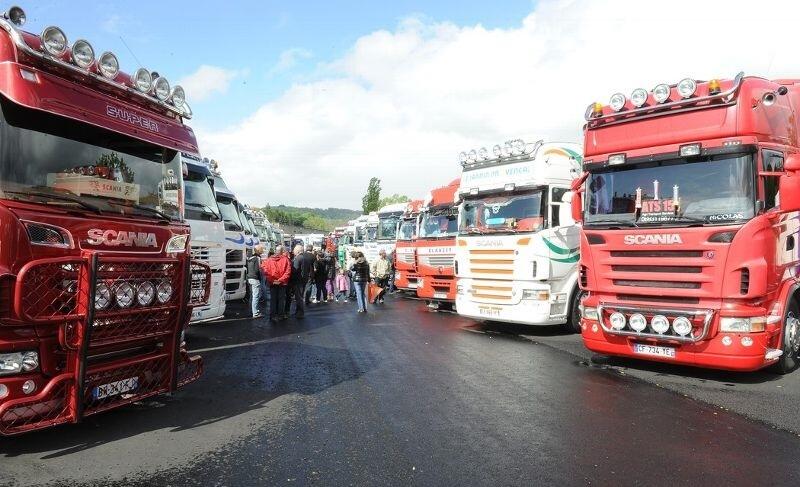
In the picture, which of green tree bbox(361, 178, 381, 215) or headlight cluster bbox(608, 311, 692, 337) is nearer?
headlight cluster bbox(608, 311, 692, 337)

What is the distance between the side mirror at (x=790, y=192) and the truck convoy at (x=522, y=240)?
3.73 m

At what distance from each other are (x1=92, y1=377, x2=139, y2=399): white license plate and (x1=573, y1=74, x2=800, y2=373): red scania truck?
5706 mm

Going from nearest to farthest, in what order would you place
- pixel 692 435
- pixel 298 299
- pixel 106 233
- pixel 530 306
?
pixel 106 233, pixel 692 435, pixel 530 306, pixel 298 299

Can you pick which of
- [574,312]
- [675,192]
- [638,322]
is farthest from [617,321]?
[574,312]

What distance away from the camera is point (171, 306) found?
5.07 meters

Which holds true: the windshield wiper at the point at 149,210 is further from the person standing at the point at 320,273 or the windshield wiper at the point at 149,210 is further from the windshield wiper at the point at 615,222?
the person standing at the point at 320,273

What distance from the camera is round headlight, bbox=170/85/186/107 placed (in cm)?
594

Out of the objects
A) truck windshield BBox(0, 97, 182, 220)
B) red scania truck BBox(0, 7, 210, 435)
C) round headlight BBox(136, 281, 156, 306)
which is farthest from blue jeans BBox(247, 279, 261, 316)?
round headlight BBox(136, 281, 156, 306)

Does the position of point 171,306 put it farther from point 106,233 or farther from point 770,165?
point 770,165

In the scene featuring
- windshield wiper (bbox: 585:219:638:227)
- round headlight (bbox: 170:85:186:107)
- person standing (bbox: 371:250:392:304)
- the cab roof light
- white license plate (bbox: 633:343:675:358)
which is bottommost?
white license plate (bbox: 633:343:675:358)

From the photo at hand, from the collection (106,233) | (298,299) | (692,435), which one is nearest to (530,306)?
(692,435)

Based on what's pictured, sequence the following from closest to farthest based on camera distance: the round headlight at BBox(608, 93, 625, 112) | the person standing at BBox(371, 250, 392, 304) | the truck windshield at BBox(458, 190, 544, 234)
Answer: the round headlight at BBox(608, 93, 625, 112) → the truck windshield at BBox(458, 190, 544, 234) → the person standing at BBox(371, 250, 392, 304)

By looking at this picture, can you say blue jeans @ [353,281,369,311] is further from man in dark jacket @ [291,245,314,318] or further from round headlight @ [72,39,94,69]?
round headlight @ [72,39,94,69]

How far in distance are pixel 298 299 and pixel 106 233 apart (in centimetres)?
908
